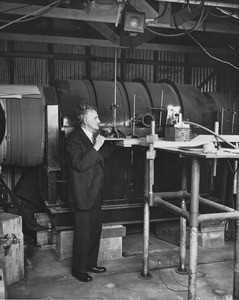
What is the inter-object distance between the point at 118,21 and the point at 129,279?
111 inches

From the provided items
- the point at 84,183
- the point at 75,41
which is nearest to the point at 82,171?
the point at 84,183

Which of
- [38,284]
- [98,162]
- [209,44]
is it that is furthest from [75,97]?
[209,44]

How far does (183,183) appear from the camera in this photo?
13.7 ft

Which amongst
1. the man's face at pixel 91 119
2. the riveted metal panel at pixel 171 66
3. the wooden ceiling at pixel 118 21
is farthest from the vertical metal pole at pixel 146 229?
the riveted metal panel at pixel 171 66

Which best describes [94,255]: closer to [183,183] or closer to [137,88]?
[183,183]

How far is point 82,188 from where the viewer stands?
3922 mm

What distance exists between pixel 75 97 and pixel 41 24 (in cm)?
212

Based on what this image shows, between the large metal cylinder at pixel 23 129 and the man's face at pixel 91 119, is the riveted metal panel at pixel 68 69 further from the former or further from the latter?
the man's face at pixel 91 119

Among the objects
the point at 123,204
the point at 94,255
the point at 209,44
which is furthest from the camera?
the point at 209,44

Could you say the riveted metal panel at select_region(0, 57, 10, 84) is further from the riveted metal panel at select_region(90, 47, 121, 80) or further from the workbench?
the workbench

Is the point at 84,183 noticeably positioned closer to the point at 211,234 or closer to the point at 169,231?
the point at 169,231

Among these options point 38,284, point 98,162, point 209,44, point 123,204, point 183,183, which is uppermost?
point 209,44

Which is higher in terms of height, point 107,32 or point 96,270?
point 107,32

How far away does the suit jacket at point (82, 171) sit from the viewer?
3.87 metres
